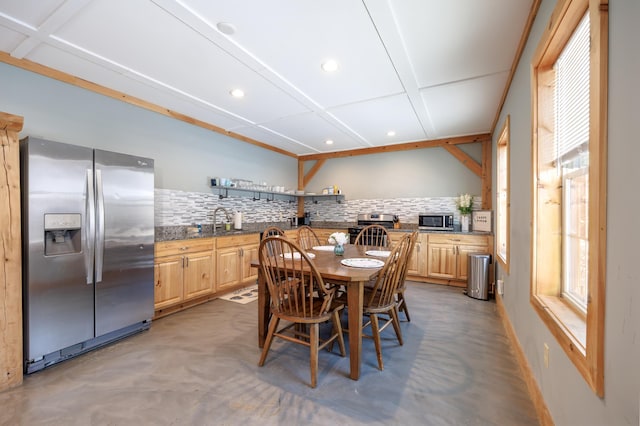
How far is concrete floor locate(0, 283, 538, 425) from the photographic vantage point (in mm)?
1619

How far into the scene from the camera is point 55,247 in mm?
2201

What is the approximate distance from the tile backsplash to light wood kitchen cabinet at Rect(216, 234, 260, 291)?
0.59 m

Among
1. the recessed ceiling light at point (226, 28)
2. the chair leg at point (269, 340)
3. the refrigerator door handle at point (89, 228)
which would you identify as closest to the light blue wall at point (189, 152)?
the refrigerator door handle at point (89, 228)

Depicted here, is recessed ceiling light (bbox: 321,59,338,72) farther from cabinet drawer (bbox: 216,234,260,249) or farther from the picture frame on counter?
the picture frame on counter

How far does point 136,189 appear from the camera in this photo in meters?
2.68

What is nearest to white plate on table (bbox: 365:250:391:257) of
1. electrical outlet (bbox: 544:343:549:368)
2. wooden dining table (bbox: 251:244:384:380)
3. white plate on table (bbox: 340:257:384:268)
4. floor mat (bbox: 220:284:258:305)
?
white plate on table (bbox: 340:257:384:268)

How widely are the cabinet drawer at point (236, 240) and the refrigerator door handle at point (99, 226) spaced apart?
138 centimetres

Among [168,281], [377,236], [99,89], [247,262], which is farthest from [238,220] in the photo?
[99,89]

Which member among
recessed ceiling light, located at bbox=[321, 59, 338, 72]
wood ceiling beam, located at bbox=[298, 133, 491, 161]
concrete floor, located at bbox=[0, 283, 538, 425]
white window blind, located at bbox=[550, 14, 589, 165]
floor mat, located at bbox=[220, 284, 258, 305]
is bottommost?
concrete floor, located at bbox=[0, 283, 538, 425]

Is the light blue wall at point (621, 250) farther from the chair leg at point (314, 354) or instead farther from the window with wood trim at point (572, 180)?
the chair leg at point (314, 354)

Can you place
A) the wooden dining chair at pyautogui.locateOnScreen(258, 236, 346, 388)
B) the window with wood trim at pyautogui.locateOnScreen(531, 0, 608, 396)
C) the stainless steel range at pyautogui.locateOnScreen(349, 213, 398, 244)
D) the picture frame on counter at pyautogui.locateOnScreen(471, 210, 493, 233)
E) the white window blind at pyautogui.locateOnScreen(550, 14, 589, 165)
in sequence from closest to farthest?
the window with wood trim at pyautogui.locateOnScreen(531, 0, 608, 396) < the white window blind at pyautogui.locateOnScreen(550, 14, 589, 165) < the wooden dining chair at pyautogui.locateOnScreen(258, 236, 346, 388) < the picture frame on counter at pyautogui.locateOnScreen(471, 210, 493, 233) < the stainless steel range at pyautogui.locateOnScreen(349, 213, 398, 244)

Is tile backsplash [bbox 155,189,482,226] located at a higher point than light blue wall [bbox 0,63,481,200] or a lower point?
lower

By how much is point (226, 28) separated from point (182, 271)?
253cm

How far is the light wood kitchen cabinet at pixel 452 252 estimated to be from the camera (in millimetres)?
4199
